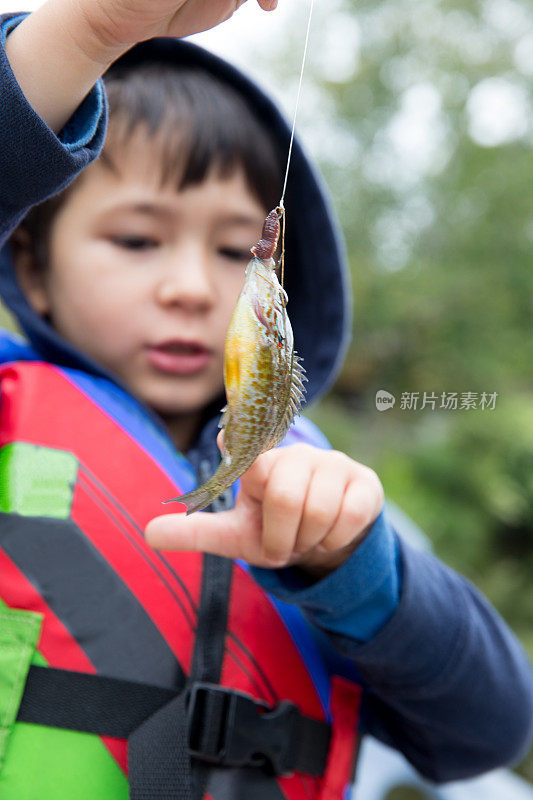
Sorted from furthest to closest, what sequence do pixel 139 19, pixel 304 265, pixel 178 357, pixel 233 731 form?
1. pixel 304 265
2. pixel 178 357
3. pixel 233 731
4. pixel 139 19

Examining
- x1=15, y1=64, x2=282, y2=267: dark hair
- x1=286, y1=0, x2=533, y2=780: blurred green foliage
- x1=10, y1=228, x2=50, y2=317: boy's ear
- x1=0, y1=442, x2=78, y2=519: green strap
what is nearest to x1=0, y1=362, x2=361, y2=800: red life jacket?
x1=0, y1=442, x2=78, y2=519: green strap

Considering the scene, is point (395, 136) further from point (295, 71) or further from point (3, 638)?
point (3, 638)

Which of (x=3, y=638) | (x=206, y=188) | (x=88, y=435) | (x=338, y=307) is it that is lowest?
(x=3, y=638)

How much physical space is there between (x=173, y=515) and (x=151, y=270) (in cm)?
51

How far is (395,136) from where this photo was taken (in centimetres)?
730

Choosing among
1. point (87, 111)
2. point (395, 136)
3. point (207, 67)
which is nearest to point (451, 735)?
point (87, 111)

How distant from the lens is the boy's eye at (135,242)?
51.6 inches

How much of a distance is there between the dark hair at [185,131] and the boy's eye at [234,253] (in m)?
0.16

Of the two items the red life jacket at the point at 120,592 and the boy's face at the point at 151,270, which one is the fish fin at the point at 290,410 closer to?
the boy's face at the point at 151,270

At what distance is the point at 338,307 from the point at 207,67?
64 cm

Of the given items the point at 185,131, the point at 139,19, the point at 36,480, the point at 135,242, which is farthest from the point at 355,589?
the point at 185,131

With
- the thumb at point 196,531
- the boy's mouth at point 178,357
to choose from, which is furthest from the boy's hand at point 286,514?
the boy's mouth at point 178,357

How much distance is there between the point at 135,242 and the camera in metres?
1.32

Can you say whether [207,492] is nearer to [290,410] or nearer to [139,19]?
[290,410]
